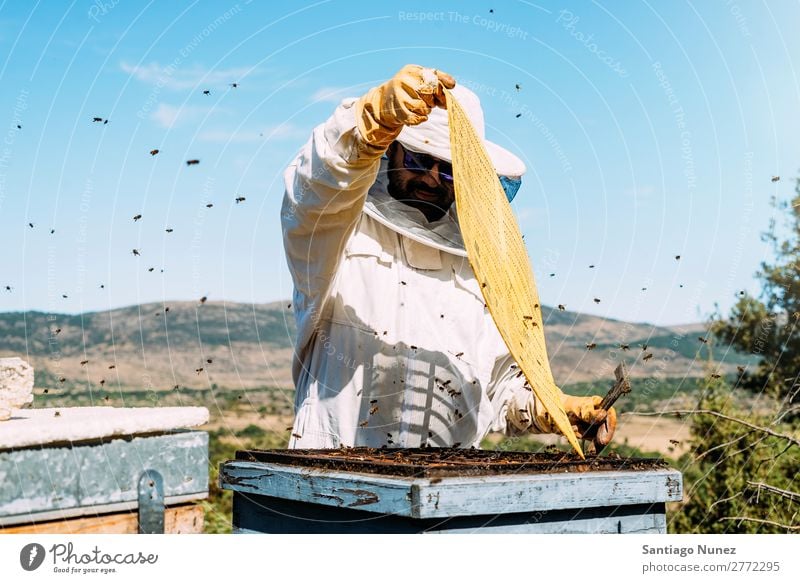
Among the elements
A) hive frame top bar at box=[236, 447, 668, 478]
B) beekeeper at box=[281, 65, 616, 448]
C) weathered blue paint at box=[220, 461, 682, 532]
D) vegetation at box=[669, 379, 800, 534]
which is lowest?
vegetation at box=[669, 379, 800, 534]

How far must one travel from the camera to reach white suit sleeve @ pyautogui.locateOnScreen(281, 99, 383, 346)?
2.66 metres

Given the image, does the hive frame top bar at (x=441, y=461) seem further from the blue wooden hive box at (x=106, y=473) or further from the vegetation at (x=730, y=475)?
the vegetation at (x=730, y=475)

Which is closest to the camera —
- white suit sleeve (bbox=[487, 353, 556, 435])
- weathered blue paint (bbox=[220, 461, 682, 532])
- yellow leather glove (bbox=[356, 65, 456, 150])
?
weathered blue paint (bbox=[220, 461, 682, 532])

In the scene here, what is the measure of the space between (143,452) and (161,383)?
21.6m

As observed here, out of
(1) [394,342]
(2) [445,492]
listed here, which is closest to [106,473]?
(2) [445,492]

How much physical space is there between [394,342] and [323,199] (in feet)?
2.51

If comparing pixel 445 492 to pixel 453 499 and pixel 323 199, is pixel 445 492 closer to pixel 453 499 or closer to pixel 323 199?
pixel 453 499

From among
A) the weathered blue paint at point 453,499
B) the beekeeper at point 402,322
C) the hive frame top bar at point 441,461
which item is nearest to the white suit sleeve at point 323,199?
the beekeeper at point 402,322

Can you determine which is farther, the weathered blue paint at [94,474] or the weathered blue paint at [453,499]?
the weathered blue paint at [453,499]

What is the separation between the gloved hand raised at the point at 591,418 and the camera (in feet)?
9.38

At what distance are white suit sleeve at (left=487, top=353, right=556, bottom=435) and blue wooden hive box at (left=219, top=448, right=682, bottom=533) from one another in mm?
638

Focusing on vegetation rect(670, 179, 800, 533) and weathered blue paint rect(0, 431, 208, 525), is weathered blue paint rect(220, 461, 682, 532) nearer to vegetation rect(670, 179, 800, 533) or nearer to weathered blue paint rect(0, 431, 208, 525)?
weathered blue paint rect(0, 431, 208, 525)

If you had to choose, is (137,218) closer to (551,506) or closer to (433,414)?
(433,414)

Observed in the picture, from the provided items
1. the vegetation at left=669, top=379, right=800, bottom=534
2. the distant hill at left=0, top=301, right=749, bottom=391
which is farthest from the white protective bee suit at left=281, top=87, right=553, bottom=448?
the distant hill at left=0, top=301, right=749, bottom=391
